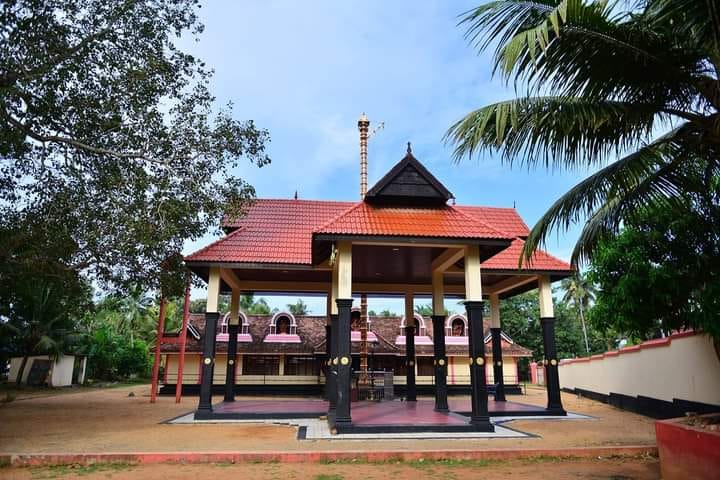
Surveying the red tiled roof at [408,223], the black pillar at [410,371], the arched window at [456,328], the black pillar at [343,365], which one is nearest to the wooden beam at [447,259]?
the red tiled roof at [408,223]

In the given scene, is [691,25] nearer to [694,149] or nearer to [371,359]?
[694,149]

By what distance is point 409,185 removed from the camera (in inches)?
417

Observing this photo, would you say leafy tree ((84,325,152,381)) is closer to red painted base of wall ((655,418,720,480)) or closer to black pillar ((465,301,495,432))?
black pillar ((465,301,495,432))

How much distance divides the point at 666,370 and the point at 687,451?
7.88 m

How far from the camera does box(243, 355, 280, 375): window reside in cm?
2105

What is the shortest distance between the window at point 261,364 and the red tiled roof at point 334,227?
27.3 feet

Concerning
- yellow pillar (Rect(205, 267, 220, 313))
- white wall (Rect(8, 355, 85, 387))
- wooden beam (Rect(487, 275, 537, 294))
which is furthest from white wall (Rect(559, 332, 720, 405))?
white wall (Rect(8, 355, 85, 387))

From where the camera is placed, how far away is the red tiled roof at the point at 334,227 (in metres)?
9.74

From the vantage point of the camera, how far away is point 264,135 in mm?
10875

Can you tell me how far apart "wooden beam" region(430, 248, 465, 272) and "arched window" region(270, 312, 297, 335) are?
11.4 meters

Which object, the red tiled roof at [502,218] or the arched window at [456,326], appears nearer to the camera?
the red tiled roof at [502,218]

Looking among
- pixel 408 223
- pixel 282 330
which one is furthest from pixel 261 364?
pixel 408 223

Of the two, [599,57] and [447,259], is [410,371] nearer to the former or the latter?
[447,259]

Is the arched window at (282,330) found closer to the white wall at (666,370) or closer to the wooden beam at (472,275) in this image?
the white wall at (666,370)
